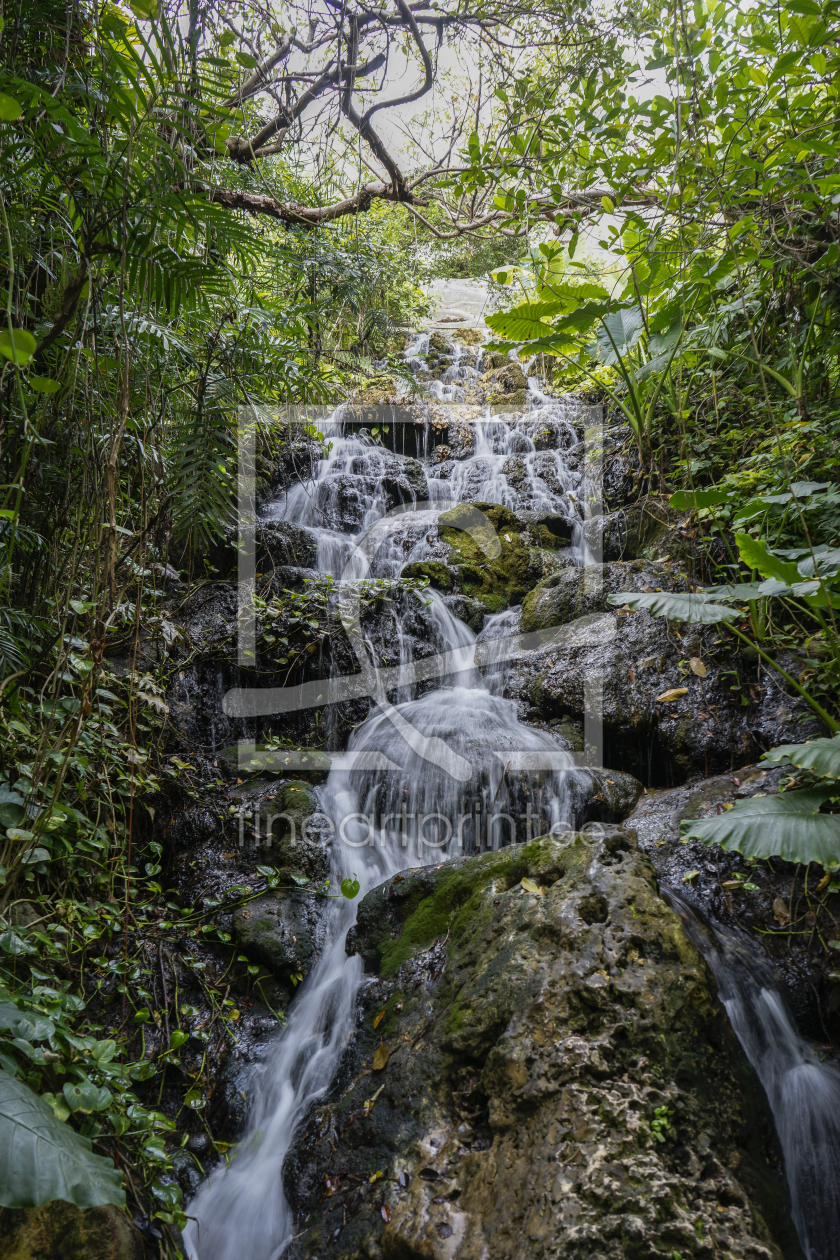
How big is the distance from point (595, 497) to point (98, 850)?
21.7ft

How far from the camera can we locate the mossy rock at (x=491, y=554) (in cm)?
680

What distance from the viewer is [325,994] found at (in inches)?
130

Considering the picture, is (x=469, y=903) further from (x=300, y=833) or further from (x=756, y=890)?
(x=300, y=833)

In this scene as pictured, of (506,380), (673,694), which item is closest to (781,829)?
(673,694)

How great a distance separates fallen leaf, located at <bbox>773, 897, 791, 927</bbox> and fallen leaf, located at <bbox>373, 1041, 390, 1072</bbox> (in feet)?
6.27

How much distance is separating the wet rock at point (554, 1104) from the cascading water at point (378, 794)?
360 mm

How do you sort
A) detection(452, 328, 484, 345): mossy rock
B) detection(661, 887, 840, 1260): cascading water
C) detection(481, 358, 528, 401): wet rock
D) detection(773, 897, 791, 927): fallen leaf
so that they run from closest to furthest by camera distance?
detection(661, 887, 840, 1260): cascading water
detection(773, 897, 791, 927): fallen leaf
detection(481, 358, 528, 401): wet rock
detection(452, 328, 484, 345): mossy rock

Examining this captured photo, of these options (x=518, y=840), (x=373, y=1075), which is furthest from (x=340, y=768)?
(x=373, y=1075)

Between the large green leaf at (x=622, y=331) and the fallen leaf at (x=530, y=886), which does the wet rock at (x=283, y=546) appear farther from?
the fallen leaf at (x=530, y=886)

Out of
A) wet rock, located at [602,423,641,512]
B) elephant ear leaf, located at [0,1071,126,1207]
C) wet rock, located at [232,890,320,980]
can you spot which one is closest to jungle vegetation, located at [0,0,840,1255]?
elephant ear leaf, located at [0,1071,126,1207]

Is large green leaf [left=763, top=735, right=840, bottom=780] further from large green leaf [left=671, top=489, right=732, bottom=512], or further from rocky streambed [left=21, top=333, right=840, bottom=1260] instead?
large green leaf [left=671, top=489, right=732, bottom=512]

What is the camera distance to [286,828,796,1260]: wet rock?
1.65 metres

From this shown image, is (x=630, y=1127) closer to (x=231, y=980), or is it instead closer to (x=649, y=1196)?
(x=649, y=1196)

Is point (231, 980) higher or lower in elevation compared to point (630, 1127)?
lower
